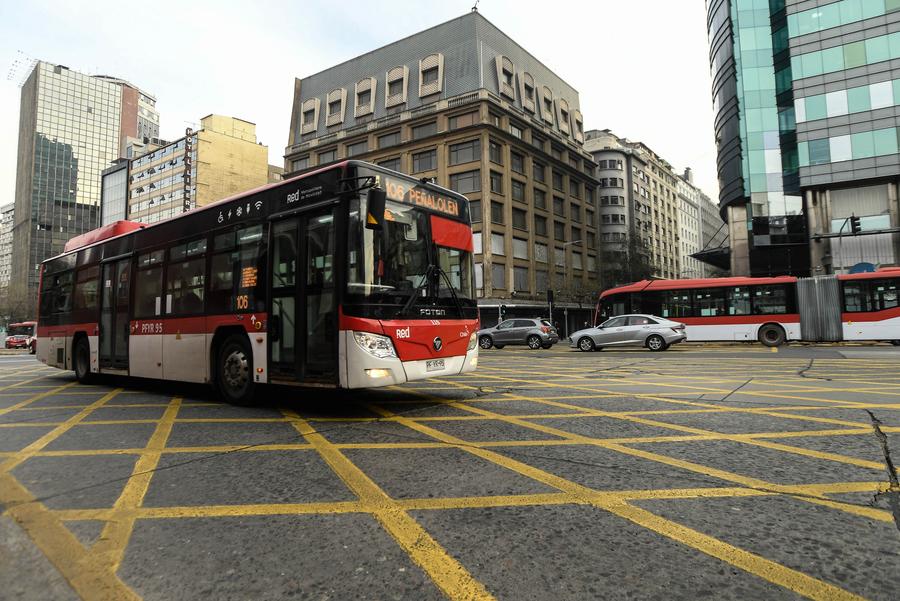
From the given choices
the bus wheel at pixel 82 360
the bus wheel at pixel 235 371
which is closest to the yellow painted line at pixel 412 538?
the bus wheel at pixel 235 371

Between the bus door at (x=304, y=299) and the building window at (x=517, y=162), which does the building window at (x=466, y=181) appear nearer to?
the building window at (x=517, y=162)

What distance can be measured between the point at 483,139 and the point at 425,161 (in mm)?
6446

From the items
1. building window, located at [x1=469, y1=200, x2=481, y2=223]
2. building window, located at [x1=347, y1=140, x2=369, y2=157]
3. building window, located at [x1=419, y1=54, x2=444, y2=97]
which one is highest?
building window, located at [x1=419, y1=54, x2=444, y2=97]

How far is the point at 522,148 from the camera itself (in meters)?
49.8

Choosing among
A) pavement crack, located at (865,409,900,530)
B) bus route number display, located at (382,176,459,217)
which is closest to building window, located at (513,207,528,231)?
bus route number display, located at (382,176,459,217)

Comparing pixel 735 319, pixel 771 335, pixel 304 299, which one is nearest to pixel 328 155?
pixel 735 319

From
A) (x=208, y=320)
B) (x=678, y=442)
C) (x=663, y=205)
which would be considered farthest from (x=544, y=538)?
(x=663, y=205)

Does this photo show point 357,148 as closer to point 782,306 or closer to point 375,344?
point 782,306

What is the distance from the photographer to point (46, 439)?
518cm

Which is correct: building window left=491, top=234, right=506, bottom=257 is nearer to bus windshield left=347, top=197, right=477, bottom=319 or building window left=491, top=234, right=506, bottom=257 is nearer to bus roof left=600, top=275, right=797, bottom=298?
bus roof left=600, top=275, right=797, bottom=298

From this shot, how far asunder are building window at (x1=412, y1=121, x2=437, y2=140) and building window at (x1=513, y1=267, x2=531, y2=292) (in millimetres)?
15385

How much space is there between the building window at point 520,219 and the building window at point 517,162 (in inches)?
160

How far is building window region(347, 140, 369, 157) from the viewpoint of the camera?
51938mm

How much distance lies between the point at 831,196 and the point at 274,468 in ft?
144
